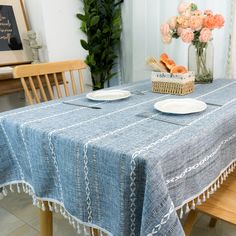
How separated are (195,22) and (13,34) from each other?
1.47m

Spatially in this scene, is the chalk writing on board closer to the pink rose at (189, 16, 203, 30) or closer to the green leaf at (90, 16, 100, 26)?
the green leaf at (90, 16, 100, 26)

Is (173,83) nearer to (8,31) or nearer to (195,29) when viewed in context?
(195,29)

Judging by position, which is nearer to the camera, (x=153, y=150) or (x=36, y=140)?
(x=153, y=150)

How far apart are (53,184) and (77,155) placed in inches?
7.2

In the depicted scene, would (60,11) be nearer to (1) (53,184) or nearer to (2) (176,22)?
(2) (176,22)

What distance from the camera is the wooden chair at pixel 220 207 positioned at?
0.85 m

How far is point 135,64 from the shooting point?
2432 mm

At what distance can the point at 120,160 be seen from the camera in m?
0.63

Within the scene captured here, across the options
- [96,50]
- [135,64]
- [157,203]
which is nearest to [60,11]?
[96,50]

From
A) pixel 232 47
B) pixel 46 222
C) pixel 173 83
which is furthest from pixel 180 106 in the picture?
pixel 232 47

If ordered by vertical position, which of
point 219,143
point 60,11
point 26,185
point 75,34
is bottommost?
point 26,185

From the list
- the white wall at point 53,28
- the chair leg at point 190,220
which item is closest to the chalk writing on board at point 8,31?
the white wall at point 53,28

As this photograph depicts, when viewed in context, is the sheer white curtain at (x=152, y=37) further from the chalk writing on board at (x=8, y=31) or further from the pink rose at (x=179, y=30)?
the chalk writing on board at (x=8, y=31)

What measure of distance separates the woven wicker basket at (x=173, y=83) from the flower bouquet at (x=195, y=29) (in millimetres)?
188
